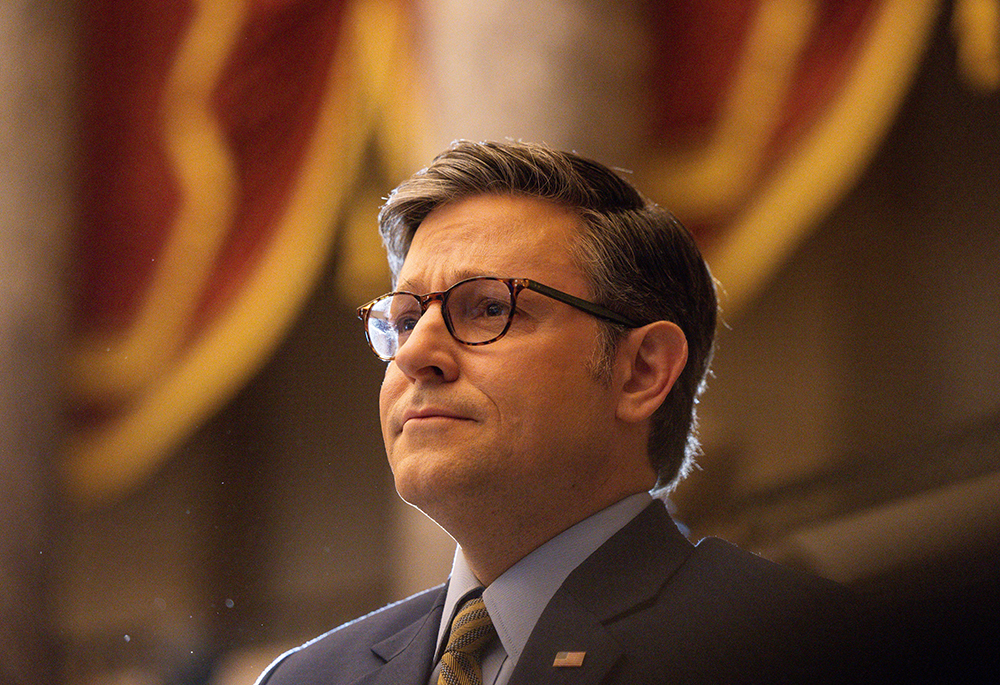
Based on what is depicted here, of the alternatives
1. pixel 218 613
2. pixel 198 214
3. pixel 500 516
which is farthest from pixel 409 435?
pixel 198 214

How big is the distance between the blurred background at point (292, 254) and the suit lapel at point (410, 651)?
35cm

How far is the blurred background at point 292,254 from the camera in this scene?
1.69m

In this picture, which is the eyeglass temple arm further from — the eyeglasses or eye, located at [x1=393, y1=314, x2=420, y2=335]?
eye, located at [x1=393, y1=314, x2=420, y2=335]

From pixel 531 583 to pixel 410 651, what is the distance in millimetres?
296

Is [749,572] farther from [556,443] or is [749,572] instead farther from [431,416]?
[431,416]

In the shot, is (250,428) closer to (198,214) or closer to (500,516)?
(198,214)

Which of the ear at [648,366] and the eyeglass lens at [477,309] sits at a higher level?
the eyeglass lens at [477,309]

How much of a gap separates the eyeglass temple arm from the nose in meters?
0.16

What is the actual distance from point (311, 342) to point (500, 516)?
82 cm

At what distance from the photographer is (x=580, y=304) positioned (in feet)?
5.14

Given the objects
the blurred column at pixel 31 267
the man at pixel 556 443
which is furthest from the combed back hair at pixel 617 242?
the blurred column at pixel 31 267

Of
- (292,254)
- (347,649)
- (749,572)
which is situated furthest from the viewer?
(292,254)

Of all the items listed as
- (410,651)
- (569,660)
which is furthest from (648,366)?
(410,651)

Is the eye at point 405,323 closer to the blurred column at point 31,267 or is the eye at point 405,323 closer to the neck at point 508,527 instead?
the neck at point 508,527
